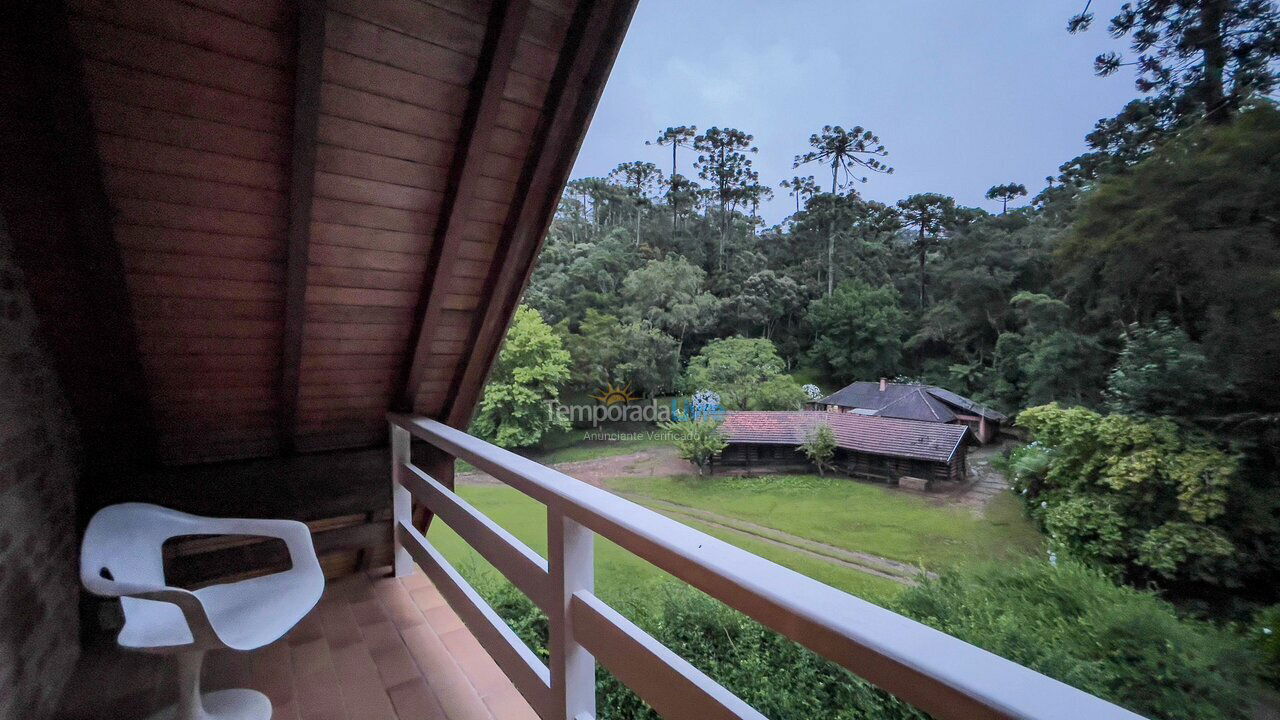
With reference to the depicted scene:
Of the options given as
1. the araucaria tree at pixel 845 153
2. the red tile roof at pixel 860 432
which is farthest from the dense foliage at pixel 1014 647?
the araucaria tree at pixel 845 153

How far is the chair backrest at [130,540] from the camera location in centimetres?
130

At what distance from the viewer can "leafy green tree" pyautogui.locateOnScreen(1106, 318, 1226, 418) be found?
4098 millimetres

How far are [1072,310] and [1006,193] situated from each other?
2.27 m

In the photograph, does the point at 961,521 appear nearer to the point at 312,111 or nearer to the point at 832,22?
the point at 312,111

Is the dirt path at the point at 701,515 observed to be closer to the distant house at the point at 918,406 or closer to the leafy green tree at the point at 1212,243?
the distant house at the point at 918,406

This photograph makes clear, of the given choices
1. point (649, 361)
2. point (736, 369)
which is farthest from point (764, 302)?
point (649, 361)

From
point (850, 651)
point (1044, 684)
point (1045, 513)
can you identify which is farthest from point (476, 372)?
point (1045, 513)

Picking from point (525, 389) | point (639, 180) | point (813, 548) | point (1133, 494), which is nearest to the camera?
point (1133, 494)

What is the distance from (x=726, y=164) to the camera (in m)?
11.6

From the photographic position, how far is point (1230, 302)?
132 inches

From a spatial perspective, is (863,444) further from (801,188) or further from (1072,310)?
(801,188)

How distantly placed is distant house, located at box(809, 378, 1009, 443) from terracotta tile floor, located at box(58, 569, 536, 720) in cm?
680

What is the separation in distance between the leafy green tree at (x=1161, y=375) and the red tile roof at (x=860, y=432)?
191 centimetres

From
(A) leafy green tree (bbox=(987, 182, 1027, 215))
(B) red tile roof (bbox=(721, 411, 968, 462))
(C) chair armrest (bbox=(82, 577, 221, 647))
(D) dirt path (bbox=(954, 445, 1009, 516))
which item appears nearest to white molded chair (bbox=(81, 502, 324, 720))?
(C) chair armrest (bbox=(82, 577, 221, 647))
